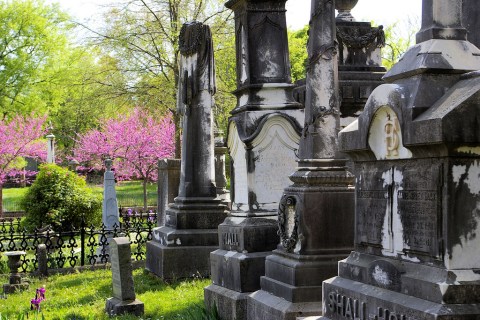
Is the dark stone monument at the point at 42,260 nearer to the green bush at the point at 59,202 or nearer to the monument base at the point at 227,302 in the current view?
the green bush at the point at 59,202

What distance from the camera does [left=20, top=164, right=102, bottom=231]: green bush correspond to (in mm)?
19453

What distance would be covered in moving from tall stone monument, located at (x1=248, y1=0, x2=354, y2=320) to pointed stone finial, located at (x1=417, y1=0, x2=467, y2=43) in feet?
6.85

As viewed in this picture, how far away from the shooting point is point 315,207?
22.2 ft

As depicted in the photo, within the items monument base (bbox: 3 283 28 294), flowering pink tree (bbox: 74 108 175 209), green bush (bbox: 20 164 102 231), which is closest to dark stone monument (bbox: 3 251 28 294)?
monument base (bbox: 3 283 28 294)

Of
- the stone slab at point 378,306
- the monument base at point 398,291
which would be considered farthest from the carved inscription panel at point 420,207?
the stone slab at point 378,306

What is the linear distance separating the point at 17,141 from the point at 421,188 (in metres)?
32.3

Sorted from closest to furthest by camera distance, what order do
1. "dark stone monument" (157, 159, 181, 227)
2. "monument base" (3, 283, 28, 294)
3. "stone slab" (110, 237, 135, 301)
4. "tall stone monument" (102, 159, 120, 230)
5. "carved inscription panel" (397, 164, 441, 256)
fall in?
"carved inscription panel" (397, 164, 441, 256), "stone slab" (110, 237, 135, 301), "monument base" (3, 283, 28, 294), "dark stone monument" (157, 159, 181, 227), "tall stone monument" (102, 159, 120, 230)

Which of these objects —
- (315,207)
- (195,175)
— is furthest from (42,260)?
(315,207)

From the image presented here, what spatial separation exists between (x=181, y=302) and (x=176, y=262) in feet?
6.51

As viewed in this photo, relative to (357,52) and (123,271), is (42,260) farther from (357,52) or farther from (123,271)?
(357,52)

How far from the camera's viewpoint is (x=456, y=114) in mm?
4410

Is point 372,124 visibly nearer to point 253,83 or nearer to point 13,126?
point 253,83

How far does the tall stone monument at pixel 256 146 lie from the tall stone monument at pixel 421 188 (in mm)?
2809

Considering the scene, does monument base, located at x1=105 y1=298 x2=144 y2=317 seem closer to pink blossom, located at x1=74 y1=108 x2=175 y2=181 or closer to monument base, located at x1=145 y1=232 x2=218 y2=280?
monument base, located at x1=145 y1=232 x2=218 y2=280
